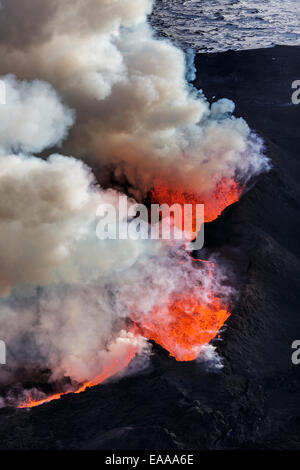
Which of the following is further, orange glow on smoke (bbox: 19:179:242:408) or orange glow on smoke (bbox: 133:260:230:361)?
orange glow on smoke (bbox: 133:260:230:361)

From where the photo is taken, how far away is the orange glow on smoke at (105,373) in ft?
38.1

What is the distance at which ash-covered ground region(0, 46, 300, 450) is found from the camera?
9.82 meters

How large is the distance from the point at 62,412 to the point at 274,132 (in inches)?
712

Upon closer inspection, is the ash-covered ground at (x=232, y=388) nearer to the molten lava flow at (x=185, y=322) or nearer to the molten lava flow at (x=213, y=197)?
the molten lava flow at (x=185, y=322)

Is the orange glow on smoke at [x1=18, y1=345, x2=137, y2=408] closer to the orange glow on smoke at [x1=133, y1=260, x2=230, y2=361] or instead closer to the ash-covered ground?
the ash-covered ground

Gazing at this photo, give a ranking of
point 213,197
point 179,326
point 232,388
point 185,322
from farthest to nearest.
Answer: point 213,197 < point 185,322 < point 179,326 < point 232,388

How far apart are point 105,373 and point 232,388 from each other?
2.94 meters

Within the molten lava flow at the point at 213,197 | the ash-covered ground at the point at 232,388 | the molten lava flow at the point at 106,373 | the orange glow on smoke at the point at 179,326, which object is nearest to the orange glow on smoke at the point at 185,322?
the orange glow on smoke at the point at 179,326

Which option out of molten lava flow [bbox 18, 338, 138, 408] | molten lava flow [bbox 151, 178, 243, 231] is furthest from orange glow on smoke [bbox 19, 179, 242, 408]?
molten lava flow [bbox 151, 178, 243, 231]

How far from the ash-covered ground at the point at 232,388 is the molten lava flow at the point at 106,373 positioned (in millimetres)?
503

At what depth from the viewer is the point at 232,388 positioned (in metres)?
11.1

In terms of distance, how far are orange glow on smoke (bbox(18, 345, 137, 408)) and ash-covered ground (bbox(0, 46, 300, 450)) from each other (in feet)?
1.64

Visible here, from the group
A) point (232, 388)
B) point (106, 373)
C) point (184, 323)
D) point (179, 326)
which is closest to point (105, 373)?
point (106, 373)

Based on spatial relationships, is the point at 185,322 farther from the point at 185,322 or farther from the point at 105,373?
the point at 105,373
